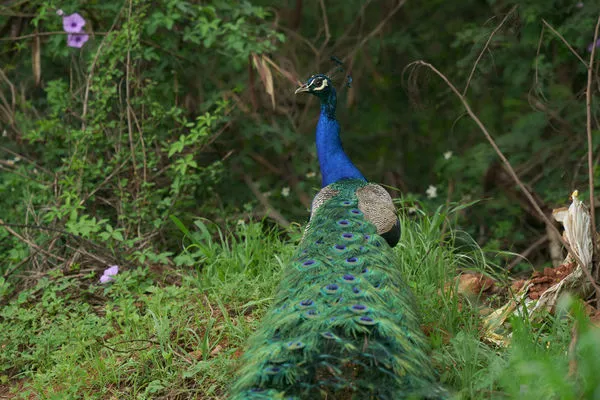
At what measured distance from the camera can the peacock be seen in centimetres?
265

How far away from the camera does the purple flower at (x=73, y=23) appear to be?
18.1 feet

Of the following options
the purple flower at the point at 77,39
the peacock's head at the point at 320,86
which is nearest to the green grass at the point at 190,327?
the peacock's head at the point at 320,86

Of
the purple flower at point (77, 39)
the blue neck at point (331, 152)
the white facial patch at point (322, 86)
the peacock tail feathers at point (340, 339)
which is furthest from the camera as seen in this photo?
the purple flower at point (77, 39)


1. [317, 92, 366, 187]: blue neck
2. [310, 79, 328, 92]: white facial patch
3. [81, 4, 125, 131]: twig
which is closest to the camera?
[317, 92, 366, 187]: blue neck

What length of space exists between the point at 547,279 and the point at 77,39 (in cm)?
351

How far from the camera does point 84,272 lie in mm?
4887

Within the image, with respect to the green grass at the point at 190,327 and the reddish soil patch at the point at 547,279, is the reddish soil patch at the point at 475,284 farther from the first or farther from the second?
the reddish soil patch at the point at 547,279

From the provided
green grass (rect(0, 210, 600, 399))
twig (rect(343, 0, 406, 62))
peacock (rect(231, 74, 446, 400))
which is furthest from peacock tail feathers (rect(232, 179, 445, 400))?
twig (rect(343, 0, 406, 62))

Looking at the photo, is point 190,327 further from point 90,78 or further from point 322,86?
point 90,78

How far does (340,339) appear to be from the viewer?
2709 mm

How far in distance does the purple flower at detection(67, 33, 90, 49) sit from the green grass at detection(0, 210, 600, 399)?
5.51 ft

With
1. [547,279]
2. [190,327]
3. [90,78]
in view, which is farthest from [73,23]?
[547,279]

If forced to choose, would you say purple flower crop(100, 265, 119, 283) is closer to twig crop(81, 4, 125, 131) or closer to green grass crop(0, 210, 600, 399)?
green grass crop(0, 210, 600, 399)

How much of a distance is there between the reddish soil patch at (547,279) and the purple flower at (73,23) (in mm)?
3424
